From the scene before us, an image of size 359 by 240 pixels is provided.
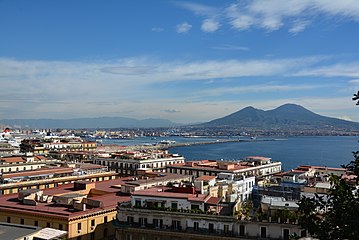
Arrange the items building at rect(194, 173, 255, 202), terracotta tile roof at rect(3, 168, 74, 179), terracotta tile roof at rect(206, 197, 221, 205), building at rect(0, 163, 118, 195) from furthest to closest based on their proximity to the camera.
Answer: terracotta tile roof at rect(3, 168, 74, 179) < building at rect(0, 163, 118, 195) < building at rect(194, 173, 255, 202) < terracotta tile roof at rect(206, 197, 221, 205)

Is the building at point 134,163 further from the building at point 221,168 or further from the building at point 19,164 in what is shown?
the building at point 19,164

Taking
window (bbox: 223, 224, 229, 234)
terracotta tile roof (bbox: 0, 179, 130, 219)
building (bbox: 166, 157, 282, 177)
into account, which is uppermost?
building (bbox: 166, 157, 282, 177)

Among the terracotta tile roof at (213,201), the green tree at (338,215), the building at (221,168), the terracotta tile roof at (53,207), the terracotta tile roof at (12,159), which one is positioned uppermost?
the green tree at (338,215)

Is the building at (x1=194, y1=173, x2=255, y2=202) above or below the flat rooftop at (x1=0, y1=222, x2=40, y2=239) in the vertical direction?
above

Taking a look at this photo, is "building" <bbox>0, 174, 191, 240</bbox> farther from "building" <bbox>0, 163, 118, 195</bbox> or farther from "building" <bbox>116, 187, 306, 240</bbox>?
"building" <bbox>0, 163, 118, 195</bbox>

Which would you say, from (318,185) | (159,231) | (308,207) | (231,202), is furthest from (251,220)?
(308,207)

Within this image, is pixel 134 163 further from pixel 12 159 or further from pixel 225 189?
pixel 225 189

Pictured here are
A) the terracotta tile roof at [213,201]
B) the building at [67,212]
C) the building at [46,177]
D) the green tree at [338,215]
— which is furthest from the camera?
the building at [46,177]

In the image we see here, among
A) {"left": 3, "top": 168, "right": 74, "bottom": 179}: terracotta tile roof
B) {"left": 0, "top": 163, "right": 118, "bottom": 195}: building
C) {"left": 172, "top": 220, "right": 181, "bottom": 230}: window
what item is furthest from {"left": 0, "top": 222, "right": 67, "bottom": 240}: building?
{"left": 3, "top": 168, "right": 74, "bottom": 179}: terracotta tile roof

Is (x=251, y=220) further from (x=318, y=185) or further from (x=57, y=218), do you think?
(x=57, y=218)

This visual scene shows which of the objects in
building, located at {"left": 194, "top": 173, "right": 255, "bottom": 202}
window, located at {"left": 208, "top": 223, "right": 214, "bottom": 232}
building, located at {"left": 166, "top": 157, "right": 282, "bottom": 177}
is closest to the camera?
window, located at {"left": 208, "top": 223, "right": 214, "bottom": 232}

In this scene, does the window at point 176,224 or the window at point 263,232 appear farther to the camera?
the window at point 176,224

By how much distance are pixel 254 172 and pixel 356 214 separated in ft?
207

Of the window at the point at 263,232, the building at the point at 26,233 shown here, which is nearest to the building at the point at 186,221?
the window at the point at 263,232
